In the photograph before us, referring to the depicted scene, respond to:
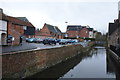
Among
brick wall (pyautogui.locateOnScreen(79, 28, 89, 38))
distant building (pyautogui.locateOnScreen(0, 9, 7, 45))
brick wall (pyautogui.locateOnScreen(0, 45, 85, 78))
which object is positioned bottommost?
brick wall (pyautogui.locateOnScreen(0, 45, 85, 78))

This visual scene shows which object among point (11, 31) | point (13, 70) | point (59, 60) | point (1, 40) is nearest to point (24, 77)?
point (13, 70)

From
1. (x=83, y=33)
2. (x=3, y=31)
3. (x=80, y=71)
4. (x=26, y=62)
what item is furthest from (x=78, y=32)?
(x=26, y=62)

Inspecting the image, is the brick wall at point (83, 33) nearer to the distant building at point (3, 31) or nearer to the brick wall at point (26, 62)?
the distant building at point (3, 31)

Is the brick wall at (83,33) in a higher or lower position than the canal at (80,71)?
higher

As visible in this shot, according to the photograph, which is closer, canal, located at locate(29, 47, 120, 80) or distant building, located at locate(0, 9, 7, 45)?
canal, located at locate(29, 47, 120, 80)

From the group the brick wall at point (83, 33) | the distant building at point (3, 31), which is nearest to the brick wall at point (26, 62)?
the distant building at point (3, 31)

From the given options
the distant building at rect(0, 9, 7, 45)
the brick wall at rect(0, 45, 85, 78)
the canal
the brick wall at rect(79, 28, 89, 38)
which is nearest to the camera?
the brick wall at rect(0, 45, 85, 78)

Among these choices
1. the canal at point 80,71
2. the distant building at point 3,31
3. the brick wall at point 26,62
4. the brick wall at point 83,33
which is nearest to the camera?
the brick wall at point 26,62

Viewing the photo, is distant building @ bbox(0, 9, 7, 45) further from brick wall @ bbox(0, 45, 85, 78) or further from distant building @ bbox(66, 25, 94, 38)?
distant building @ bbox(66, 25, 94, 38)

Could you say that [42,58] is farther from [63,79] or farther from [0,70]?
[0,70]

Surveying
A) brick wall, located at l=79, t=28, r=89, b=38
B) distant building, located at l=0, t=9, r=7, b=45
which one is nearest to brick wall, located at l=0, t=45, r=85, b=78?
distant building, located at l=0, t=9, r=7, b=45

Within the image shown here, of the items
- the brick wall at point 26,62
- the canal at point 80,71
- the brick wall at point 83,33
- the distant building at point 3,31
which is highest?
the brick wall at point 83,33

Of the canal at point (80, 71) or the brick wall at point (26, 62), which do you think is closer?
the brick wall at point (26, 62)

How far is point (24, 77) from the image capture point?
43.5 feet
